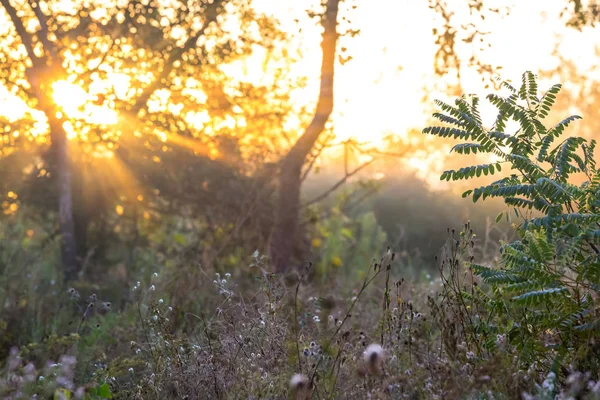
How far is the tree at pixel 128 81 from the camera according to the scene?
31.6 feet

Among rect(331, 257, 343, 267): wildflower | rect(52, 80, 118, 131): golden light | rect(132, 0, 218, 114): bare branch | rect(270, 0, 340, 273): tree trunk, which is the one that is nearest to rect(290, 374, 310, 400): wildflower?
rect(270, 0, 340, 273): tree trunk

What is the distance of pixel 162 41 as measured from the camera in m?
10.3

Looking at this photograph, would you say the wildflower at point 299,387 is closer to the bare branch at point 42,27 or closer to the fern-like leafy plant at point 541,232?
the fern-like leafy plant at point 541,232

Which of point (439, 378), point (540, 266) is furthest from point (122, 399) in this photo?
point (540, 266)

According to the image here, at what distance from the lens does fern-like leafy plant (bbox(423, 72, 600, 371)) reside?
386 centimetres

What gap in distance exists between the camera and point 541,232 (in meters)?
4.06

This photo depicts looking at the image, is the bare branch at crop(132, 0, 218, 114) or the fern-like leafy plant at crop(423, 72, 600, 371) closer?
the fern-like leafy plant at crop(423, 72, 600, 371)

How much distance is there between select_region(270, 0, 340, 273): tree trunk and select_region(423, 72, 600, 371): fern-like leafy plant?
4893 millimetres

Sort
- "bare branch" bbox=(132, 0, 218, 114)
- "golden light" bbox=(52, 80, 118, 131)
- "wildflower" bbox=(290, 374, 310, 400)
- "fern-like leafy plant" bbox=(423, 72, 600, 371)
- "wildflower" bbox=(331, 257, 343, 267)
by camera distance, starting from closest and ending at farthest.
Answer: "wildflower" bbox=(290, 374, 310, 400) → "fern-like leafy plant" bbox=(423, 72, 600, 371) → "golden light" bbox=(52, 80, 118, 131) → "bare branch" bbox=(132, 0, 218, 114) → "wildflower" bbox=(331, 257, 343, 267)

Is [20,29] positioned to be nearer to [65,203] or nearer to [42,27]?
[42,27]

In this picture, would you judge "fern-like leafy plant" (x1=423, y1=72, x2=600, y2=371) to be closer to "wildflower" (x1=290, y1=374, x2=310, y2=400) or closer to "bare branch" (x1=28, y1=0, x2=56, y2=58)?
"wildflower" (x1=290, y1=374, x2=310, y2=400)

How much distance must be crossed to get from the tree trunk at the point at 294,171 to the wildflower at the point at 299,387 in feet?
20.1

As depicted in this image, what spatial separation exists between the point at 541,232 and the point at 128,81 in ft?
23.4

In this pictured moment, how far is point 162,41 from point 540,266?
7.72m
